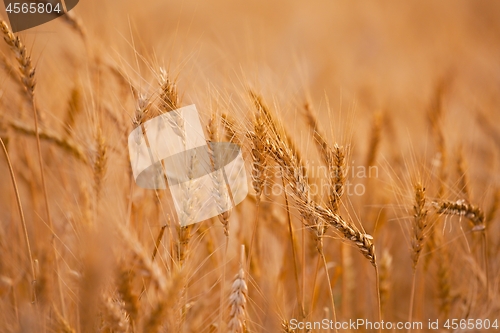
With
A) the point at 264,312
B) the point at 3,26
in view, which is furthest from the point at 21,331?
the point at 3,26

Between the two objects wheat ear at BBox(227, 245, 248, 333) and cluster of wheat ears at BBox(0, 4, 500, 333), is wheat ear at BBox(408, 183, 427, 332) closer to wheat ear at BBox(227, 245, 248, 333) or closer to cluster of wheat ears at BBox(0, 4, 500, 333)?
cluster of wheat ears at BBox(0, 4, 500, 333)

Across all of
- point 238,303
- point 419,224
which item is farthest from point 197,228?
point 419,224

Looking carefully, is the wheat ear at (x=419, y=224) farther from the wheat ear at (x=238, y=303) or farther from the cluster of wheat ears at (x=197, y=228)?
the wheat ear at (x=238, y=303)

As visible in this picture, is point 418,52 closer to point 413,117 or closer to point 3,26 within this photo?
point 413,117

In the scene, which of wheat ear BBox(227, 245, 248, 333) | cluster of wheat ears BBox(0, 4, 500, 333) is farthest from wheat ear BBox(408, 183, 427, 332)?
wheat ear BBox(227, 245, 248, 333)

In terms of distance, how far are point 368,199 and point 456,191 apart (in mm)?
445

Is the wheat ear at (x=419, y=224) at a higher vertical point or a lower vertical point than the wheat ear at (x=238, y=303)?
higher

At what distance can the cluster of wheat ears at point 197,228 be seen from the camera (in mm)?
858

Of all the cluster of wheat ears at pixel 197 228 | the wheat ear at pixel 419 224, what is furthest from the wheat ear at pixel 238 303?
the wheat ear at pixel 419 224

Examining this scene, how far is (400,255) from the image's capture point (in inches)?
78.0

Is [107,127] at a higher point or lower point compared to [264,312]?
higher

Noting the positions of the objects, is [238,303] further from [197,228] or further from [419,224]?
[419,224]

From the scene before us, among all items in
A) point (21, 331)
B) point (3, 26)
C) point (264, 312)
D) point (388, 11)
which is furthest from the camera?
point (388, 11)

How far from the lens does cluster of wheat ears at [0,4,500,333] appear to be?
0.86 meters
